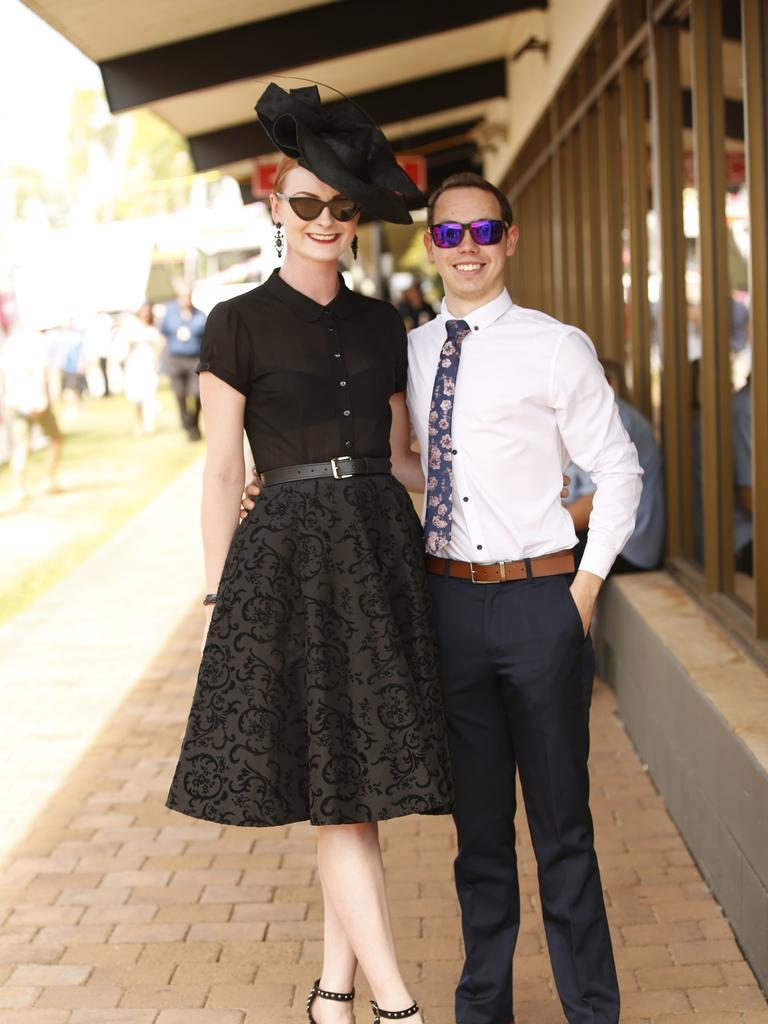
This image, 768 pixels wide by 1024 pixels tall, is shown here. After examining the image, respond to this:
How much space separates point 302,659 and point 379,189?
0.91 metres

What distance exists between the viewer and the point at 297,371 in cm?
270

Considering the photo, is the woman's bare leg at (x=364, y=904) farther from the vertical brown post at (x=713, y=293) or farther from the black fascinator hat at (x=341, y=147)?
the vertical brown post at (x=713, y=293)

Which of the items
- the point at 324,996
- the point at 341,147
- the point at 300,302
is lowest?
the point at 324,996

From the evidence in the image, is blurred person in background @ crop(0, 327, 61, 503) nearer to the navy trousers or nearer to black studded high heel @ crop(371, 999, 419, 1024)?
the navy trousers

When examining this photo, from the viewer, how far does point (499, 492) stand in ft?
9.05

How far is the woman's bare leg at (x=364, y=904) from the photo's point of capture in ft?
9.05

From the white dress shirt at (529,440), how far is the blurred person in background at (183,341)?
627 inches

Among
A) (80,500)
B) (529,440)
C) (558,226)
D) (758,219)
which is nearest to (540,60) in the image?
(558,226)

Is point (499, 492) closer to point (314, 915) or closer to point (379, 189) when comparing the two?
point (379, 189)

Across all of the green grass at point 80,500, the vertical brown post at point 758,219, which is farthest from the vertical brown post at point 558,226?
the vertical brown post at point 758,219

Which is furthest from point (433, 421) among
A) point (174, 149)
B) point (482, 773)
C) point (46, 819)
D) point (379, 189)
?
point (174, 149)

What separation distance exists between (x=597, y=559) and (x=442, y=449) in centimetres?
37

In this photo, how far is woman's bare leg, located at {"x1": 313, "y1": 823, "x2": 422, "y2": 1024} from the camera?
2.76m

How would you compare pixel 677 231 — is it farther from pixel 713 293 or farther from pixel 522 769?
pixel 522 769
